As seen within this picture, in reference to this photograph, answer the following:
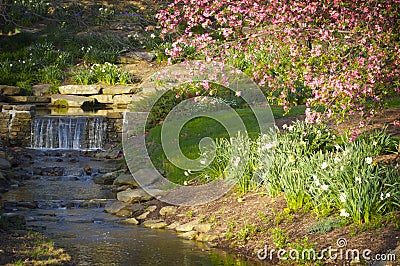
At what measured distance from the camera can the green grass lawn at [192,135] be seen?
1191 cm

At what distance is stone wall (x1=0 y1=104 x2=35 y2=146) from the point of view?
1673 centimetres

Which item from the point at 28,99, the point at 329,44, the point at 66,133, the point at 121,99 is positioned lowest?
the point at 66,133

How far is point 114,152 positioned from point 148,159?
2400 millimetres

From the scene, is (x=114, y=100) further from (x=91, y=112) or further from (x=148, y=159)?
(x=148, y=159)

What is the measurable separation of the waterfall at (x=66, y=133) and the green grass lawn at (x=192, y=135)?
89.5 inches

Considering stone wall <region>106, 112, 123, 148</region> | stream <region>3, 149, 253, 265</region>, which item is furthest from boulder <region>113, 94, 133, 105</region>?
stream <region>3, 149, 253, 265</region>

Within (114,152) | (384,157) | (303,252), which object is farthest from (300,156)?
(114,152)

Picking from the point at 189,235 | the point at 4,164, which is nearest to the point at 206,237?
the point at 189,235

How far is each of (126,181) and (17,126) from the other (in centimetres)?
580

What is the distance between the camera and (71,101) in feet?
64.2

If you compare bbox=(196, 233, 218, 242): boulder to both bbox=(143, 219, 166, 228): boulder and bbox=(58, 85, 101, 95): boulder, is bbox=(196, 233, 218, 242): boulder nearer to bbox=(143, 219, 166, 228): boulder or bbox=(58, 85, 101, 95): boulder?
bbox=(143, 219, 166, 228): boulder

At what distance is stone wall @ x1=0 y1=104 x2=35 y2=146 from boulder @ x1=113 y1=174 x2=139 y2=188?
16.9 feet

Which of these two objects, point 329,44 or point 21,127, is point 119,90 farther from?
point 329,44

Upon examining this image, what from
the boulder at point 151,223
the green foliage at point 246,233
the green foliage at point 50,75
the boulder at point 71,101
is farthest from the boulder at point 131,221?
the green foliage at point 50,75
